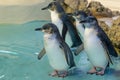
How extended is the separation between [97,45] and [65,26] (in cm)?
41

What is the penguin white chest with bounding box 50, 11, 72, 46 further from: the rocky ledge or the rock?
the rock

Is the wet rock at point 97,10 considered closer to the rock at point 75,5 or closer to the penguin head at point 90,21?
the rock at point 75,5

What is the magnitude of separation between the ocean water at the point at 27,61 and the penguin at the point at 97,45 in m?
0.07

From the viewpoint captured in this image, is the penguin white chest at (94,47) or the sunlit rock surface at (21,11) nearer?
the penguin white chest at (94,47)

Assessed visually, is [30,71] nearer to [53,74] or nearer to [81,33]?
[53,74]

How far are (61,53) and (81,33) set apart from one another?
506mm

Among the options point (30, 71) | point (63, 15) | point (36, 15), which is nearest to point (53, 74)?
point (30, 71)

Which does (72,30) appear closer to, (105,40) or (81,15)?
(81,15)

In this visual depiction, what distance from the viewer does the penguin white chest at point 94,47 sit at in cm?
201

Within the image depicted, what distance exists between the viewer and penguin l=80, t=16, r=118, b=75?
→ 202 centimetres

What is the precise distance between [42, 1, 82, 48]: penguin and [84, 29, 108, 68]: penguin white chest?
0.32 m

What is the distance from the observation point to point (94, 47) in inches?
79.4

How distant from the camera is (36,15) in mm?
3285

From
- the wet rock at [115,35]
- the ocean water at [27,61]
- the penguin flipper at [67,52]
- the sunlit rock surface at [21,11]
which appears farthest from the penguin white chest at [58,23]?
the sunlit rock surface at [21,11]
